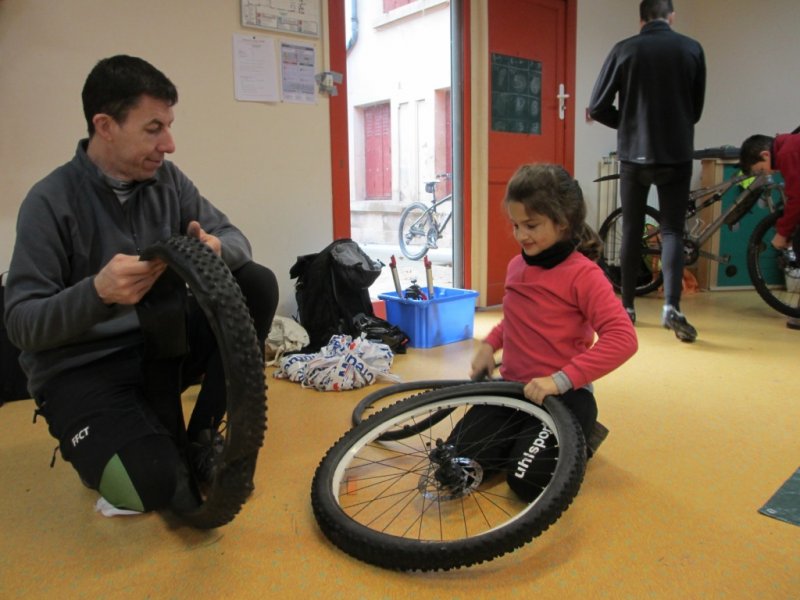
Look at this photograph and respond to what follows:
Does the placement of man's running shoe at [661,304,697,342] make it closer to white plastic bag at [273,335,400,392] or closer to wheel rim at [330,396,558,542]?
white plastic bag at [273,335,400,392]

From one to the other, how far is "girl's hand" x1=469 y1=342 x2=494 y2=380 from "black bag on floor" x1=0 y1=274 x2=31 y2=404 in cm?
153

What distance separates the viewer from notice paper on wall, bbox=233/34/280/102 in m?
2.62

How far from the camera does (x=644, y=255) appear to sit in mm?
3834

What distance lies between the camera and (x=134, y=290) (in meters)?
1.02

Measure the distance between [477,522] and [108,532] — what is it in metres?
0.72

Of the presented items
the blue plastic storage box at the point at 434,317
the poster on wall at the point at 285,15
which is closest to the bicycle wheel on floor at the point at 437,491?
the blue plastic storage box at the point at 434,317

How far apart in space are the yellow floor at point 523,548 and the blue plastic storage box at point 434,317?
0.96 metres

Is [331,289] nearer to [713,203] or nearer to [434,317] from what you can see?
[434,317]

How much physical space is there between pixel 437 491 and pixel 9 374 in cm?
158

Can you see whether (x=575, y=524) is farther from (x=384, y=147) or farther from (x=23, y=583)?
(x=384, y=147)

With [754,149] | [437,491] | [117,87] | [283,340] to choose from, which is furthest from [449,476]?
[754,149]

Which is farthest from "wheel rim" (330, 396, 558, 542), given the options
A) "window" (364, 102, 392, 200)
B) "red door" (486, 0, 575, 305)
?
"window" (364, 102, 392, 200)

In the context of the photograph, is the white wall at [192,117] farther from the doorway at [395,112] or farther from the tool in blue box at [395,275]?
the doorway at [395,112]

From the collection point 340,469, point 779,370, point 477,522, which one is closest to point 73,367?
point 340,469
